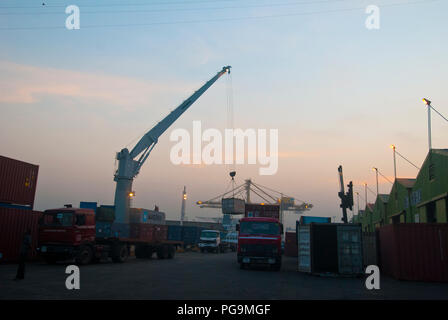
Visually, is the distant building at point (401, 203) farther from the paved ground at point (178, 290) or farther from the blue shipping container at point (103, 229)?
the blue shipping container at point (103, 229)

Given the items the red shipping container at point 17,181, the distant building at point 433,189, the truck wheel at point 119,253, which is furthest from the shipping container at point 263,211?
the red shipping container at point 17,181

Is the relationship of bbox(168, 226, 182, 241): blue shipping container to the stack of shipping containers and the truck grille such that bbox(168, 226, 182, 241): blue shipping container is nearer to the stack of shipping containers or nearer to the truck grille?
the stack of shipping containers

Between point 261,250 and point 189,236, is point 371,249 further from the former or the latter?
point 189,236

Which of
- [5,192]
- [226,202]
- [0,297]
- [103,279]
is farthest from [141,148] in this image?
[0,297]

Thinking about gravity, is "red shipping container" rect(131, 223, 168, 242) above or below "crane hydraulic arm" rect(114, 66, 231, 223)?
below

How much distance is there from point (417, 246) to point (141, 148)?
108ft

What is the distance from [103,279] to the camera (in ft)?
47.8

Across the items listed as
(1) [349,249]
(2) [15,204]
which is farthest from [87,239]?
(1) [349,249]

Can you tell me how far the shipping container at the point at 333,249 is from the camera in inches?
763

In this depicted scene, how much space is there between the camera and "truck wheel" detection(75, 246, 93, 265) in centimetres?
2052

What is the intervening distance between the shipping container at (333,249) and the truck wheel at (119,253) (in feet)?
37.3

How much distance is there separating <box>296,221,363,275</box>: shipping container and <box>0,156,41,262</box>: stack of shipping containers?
49.3ft

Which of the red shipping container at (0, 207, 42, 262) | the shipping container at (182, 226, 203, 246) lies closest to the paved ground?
the red shipping container at (0, 207, 42, 262)
